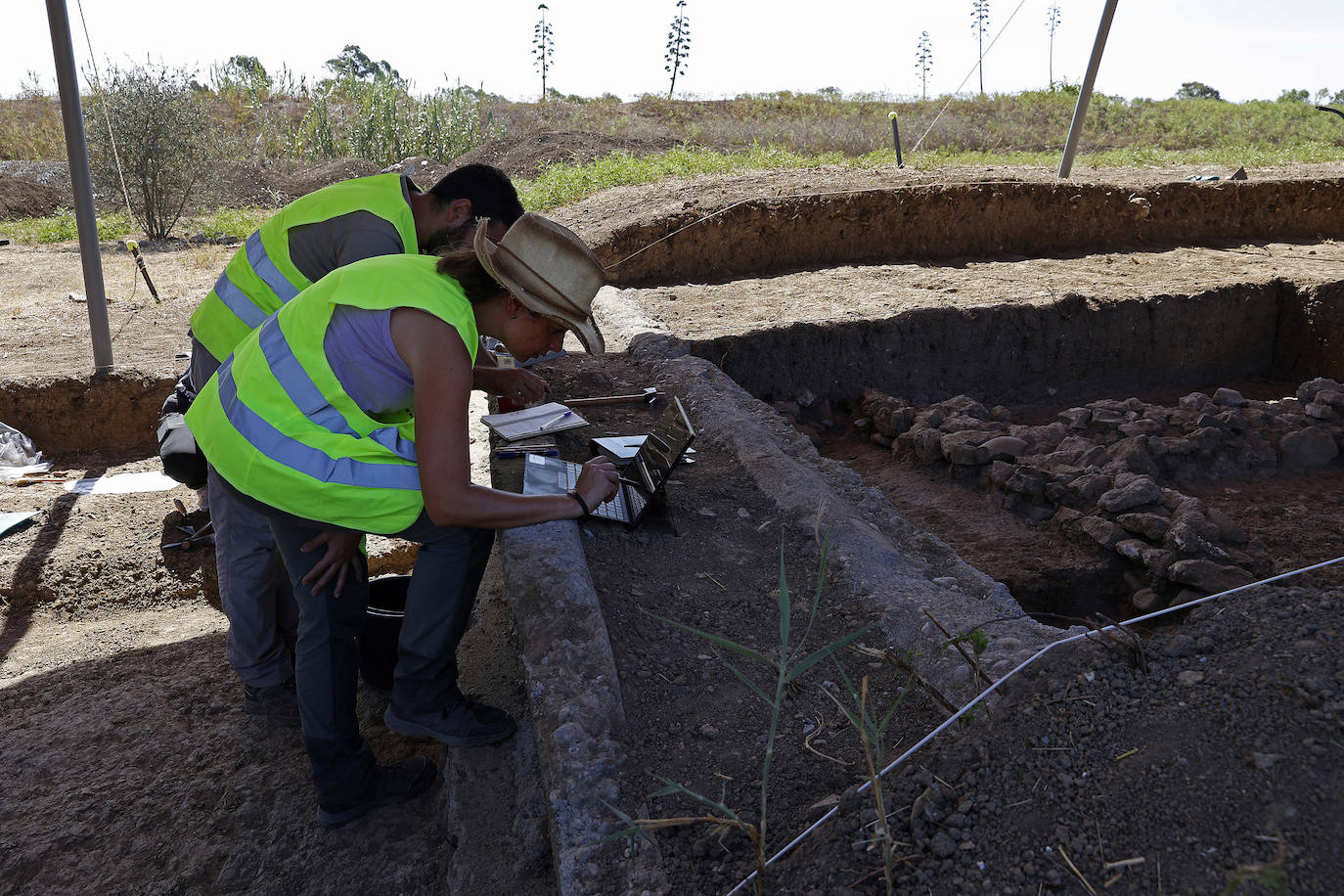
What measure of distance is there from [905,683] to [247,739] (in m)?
1.95

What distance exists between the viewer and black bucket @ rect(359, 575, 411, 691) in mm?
2641

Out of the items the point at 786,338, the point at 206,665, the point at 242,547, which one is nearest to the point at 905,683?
the point at 242,547

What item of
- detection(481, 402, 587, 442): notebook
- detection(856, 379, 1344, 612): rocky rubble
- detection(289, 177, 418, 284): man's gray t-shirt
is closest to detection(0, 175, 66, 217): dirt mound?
detection(481, 402, 587, 442): notebook

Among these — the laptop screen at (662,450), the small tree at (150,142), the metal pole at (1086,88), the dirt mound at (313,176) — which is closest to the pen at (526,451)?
the laptop screen at (662,450)

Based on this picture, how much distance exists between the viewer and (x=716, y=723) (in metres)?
2.16

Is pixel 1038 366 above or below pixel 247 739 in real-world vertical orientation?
above

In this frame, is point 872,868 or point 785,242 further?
point 785,242

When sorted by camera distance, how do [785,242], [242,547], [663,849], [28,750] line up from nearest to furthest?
[663,849] → [242,547] → [28,750] → [785,242]

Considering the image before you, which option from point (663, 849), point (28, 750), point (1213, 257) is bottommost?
point (28, 750)

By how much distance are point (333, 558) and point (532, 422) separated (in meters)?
1.89

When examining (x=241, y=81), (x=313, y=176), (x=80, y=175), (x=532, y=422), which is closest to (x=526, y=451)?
(x=532, y=422)

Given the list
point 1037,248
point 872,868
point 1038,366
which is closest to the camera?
point 872,868

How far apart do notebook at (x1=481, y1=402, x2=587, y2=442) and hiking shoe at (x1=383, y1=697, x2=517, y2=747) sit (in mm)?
1582

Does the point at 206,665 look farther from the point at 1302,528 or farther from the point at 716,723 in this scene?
the point at 1302,528
